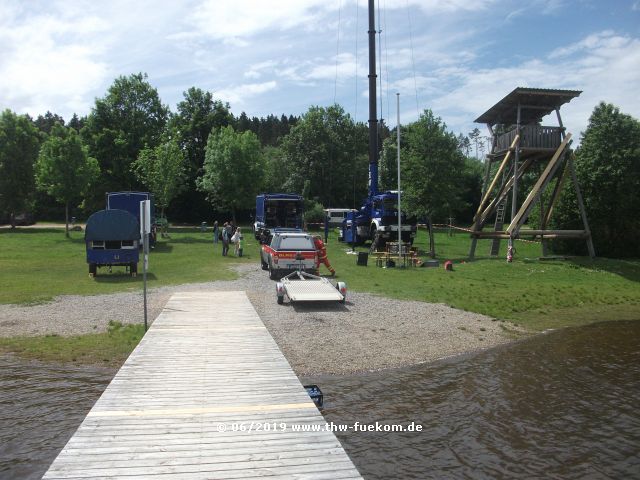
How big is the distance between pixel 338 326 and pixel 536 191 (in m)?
17.8

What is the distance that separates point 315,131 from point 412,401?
185 feet

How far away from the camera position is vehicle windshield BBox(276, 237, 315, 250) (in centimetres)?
2027

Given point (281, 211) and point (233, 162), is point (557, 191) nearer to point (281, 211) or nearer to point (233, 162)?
point (281, 211)

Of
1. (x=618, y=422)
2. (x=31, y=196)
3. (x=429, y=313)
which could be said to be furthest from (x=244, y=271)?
(x=31, y=196)

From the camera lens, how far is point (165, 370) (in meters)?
8.72

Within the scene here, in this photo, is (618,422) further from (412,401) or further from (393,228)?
(393,228)

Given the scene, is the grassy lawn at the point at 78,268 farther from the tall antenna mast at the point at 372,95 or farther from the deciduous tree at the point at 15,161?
the deciduous tree at the point at 15,161

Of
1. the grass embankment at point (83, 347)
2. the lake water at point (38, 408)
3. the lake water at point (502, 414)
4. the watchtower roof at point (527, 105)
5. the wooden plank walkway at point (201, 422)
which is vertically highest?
the watchtower roof at point (527, 105)

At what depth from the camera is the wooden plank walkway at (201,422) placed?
5.32m

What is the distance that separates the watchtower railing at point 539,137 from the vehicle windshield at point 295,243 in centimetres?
1410

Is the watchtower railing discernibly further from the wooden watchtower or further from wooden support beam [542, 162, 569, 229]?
wooden support beam [542, 162, 569, 229]

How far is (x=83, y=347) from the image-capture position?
11.5 m

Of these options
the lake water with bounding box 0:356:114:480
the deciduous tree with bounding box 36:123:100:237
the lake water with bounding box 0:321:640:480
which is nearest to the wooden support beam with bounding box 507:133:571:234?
the lake water with bounding box 0:321:640:480

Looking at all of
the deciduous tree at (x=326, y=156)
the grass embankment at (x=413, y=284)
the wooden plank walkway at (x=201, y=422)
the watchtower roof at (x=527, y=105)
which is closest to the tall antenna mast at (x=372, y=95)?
the watchtower roof at (x=527, y=105)
